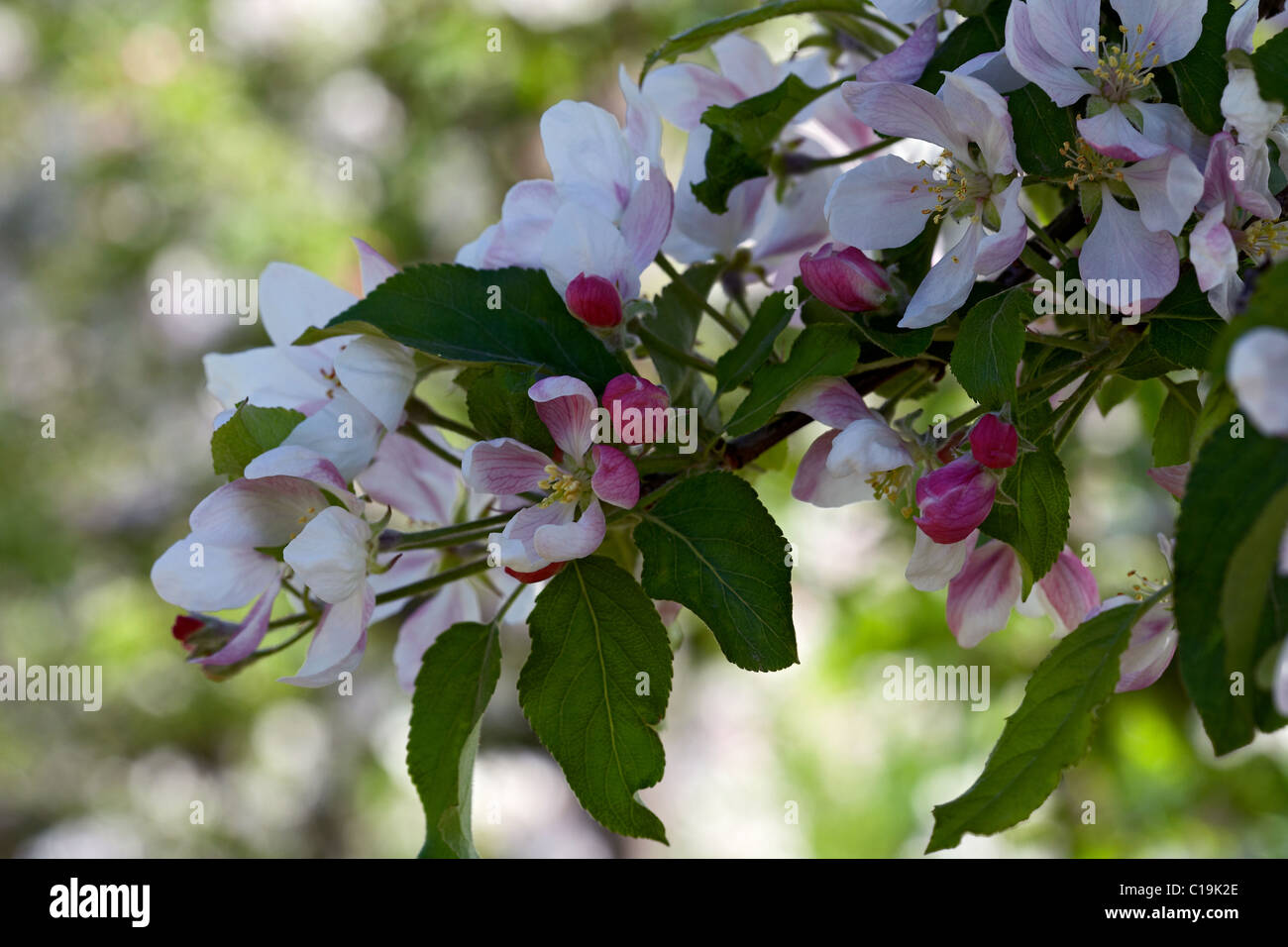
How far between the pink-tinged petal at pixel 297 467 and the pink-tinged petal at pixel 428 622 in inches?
5.0

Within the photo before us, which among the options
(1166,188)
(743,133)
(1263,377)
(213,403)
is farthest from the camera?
(213,403)

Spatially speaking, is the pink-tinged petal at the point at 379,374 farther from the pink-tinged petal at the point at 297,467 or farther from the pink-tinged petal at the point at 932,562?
the pink-tinged petal at the point at 932,562

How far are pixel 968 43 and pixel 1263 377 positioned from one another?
19cm

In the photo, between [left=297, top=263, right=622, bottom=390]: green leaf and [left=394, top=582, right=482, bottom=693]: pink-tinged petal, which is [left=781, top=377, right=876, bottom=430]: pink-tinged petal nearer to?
[left=297, top=263, right=622, bottom=390]: green leaf

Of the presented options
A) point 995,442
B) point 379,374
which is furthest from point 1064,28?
point 379,374

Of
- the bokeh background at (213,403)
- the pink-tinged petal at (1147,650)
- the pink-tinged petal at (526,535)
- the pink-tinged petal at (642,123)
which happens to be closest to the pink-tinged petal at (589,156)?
the pink-tinged petal at (642,123)

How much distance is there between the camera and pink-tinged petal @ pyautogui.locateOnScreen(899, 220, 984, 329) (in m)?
0.32

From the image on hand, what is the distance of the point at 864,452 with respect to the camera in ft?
1.09

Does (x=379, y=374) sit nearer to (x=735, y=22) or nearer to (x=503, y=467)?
(x=503, y=467)

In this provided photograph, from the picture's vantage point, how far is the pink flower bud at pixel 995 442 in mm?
305

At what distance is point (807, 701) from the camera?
196 cm

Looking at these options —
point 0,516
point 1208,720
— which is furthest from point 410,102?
point 1208,720

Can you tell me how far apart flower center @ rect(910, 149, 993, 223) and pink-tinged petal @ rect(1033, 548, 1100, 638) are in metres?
0.13

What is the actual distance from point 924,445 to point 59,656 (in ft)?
7.65
